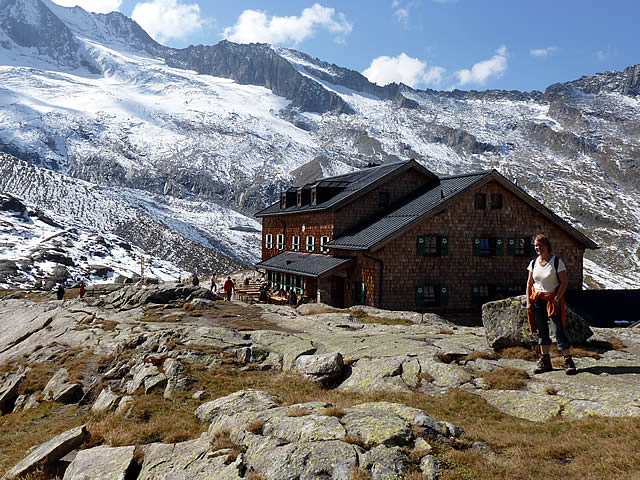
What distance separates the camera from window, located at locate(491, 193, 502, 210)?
3284 cm

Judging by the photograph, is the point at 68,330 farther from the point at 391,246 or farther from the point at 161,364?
the point at 391,246

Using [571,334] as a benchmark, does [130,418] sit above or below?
below

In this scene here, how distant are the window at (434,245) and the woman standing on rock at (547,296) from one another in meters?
19.9

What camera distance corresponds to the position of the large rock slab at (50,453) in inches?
414

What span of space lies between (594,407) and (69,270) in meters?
80.8

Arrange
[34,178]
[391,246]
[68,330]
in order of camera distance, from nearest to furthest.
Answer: [68,330], [391,246], [34,178]

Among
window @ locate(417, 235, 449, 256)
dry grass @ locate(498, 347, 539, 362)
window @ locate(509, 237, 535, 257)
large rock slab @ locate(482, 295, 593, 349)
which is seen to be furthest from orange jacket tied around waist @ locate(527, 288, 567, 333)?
window @ locate(509, 237, 535, 257)

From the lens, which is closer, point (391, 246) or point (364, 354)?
point (364, 354)

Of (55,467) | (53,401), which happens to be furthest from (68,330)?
(55,467)

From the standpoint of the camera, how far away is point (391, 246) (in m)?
30.5

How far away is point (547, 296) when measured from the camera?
1088 cm

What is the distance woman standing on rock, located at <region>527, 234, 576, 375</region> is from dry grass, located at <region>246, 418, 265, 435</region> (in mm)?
6348

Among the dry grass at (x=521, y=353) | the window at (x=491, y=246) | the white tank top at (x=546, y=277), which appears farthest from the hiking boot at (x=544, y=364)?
the window at (x=491, y=246)

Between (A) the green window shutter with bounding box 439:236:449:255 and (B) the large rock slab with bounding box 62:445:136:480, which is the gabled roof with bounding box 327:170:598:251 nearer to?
(A) the green window shutter with bounding box 439:236:449:255
